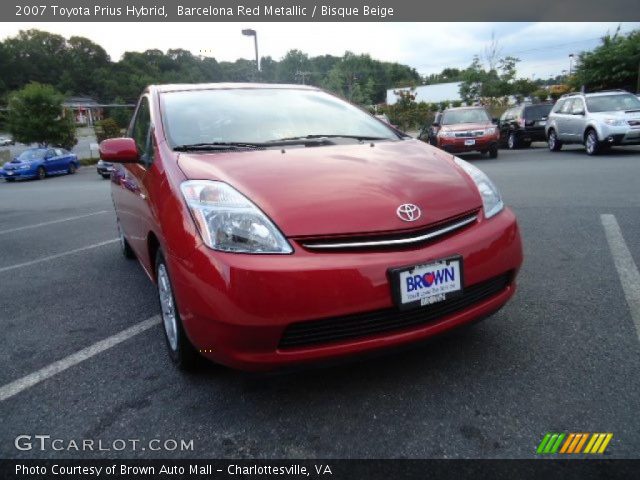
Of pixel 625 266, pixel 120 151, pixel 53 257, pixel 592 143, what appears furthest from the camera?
pixel 592 143

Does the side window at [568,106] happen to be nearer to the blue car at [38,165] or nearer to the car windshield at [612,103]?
the car windshield at [612,103]

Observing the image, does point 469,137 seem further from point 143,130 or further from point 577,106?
point 143,130

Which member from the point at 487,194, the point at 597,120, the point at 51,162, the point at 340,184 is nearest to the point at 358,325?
the point at 340,184

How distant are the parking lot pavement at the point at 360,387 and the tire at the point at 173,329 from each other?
0.30 ft

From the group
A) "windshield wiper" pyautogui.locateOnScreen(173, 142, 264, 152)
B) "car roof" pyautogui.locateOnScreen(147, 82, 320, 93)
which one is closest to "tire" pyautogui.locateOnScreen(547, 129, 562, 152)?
"car roof" pyautogui.locateOnScreen(147, 82, 320, 93)

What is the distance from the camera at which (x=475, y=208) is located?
2285 millimetres

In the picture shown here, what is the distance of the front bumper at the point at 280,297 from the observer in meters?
1.83

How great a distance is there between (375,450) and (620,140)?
39.8 feet

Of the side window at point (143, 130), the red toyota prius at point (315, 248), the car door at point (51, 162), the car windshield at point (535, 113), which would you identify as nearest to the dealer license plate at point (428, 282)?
the red toyota prius at point (315, 248)

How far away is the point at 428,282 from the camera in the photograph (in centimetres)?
199

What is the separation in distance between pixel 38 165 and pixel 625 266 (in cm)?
2236

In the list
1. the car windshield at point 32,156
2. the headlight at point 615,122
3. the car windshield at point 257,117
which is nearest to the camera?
the car windshield at point 257,117

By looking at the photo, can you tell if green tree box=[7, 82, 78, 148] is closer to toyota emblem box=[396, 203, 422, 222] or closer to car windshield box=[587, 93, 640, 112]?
car windshield box=[587, 93, 640, 112]

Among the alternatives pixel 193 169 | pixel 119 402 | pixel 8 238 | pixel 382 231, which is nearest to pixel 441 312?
pixel 382 231
